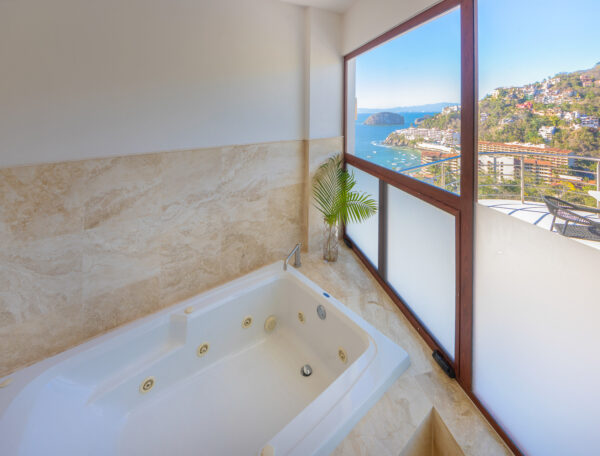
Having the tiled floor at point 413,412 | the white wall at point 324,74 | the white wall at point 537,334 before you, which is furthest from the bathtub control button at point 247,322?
the white wall at point 324,74

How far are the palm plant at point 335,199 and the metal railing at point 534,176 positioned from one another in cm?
115

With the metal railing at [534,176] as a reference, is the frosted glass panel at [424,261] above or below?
below

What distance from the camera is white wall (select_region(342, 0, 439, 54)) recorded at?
1916 mm

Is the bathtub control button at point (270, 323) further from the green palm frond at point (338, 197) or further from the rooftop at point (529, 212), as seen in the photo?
the rooftop at point (529, 212)

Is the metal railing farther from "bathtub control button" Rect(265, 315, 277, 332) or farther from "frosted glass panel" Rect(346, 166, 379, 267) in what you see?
"bathtub control button" Rect(265, 315, 277, 332)

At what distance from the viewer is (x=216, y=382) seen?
2154mm

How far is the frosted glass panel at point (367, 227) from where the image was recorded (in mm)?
2756

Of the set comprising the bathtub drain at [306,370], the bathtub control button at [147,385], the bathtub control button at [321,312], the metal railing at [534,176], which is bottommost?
the bathtub drain at [306,370]

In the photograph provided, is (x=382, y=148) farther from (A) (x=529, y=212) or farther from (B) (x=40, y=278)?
(B) (x=40, y=278)

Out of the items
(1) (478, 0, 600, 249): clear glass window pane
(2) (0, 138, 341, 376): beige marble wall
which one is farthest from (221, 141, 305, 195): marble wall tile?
(1) (478, 0, 600, 249): clear glass window pane

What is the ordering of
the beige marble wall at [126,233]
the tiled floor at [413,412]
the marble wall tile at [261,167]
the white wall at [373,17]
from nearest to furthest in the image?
Answer: the tiled floor at [413,412]
the beige marble wall at [126,233]
the white wall at [373,17]
the marble wall tile at [261,167]

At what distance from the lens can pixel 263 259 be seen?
2.89m

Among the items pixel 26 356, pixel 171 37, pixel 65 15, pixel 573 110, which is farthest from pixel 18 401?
pixel 573 110

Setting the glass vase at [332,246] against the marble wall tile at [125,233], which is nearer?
the marble wall tile at [125,233]
